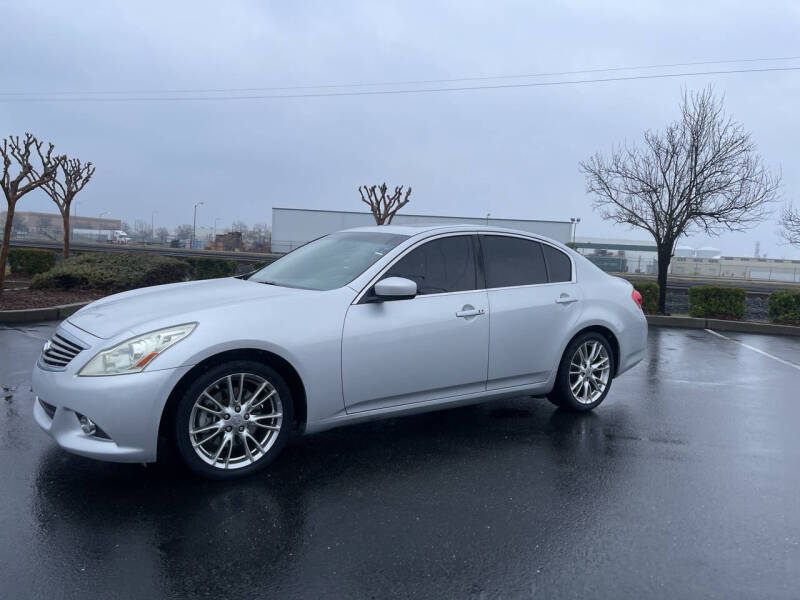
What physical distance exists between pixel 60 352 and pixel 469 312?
279 centimetres

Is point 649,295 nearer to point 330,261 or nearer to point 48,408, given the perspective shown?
point 330,261

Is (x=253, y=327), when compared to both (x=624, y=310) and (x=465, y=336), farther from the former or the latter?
(x=624, y=310)

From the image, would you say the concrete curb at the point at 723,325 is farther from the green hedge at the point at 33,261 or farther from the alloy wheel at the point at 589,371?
the green hedge at the point at 33,261

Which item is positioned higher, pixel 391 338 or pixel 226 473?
pixel 391 338

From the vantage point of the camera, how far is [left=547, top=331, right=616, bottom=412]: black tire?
19.3 feet

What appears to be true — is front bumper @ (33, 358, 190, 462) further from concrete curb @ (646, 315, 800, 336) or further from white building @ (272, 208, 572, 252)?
white building @ (272, 208, 572, 252)

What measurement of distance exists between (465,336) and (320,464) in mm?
1413

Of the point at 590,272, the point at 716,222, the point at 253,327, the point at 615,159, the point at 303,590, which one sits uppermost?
the point at 615,159

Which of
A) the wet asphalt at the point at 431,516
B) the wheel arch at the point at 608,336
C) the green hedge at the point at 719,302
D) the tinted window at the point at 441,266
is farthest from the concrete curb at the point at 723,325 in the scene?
the tinted window at the point at 441,266

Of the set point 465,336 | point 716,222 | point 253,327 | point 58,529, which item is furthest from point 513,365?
point 716,222

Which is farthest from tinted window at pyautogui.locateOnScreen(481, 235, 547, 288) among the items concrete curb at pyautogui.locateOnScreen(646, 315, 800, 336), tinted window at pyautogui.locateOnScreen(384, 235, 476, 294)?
concrete curb at pyautogui.locateOnScreen(646, 315, 800, 336)

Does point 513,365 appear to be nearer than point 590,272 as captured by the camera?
Yes

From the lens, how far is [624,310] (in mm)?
6336

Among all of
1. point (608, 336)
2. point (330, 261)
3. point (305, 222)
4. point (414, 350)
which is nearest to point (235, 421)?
point (414, 350)
